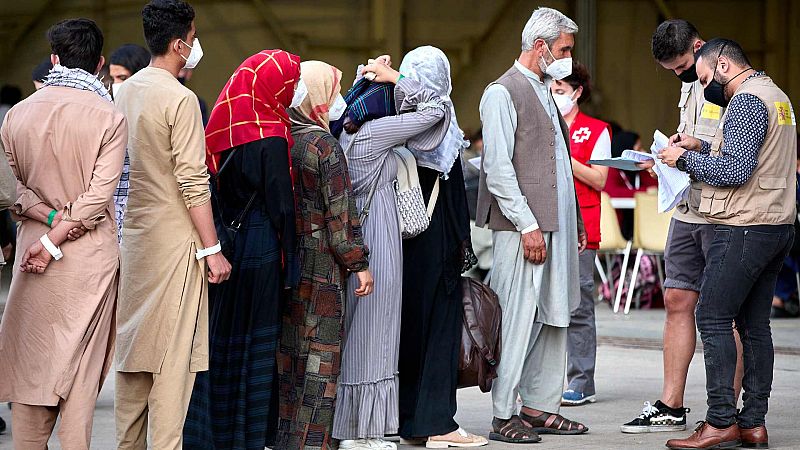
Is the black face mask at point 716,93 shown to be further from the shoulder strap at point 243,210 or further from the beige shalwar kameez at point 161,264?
the beige shalwar kameez at point 161,264

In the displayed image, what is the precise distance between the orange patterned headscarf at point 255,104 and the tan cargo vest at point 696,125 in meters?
1.88

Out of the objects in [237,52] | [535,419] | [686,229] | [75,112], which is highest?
[237,52]

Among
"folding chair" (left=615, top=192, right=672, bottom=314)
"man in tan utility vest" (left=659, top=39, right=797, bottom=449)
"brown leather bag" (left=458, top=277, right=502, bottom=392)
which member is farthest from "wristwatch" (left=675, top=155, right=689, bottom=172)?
"folding chair" (left=615, top=192, right=672, bottom=314)

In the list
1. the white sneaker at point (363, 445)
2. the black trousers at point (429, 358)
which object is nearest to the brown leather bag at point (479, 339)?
the black trousers at point (429, 358)

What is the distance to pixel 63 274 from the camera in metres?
4.25

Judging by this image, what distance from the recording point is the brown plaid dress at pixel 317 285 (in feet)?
15.5

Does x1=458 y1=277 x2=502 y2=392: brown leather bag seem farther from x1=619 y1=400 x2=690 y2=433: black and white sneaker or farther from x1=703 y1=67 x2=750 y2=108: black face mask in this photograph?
x1=703 y1=67 x2=750 y2=108: black face mask

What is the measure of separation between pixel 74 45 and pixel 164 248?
30.3 inches

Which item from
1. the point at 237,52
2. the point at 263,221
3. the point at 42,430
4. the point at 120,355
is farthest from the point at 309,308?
the point at 237,52

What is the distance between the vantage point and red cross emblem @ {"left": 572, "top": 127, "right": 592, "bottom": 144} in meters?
6.73

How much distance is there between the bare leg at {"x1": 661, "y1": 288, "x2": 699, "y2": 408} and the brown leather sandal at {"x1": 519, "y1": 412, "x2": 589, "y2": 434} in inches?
18.5

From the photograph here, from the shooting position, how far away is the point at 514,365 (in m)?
5.47

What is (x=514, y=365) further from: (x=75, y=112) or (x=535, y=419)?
(x=75, y=112)

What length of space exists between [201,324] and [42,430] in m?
0.65
